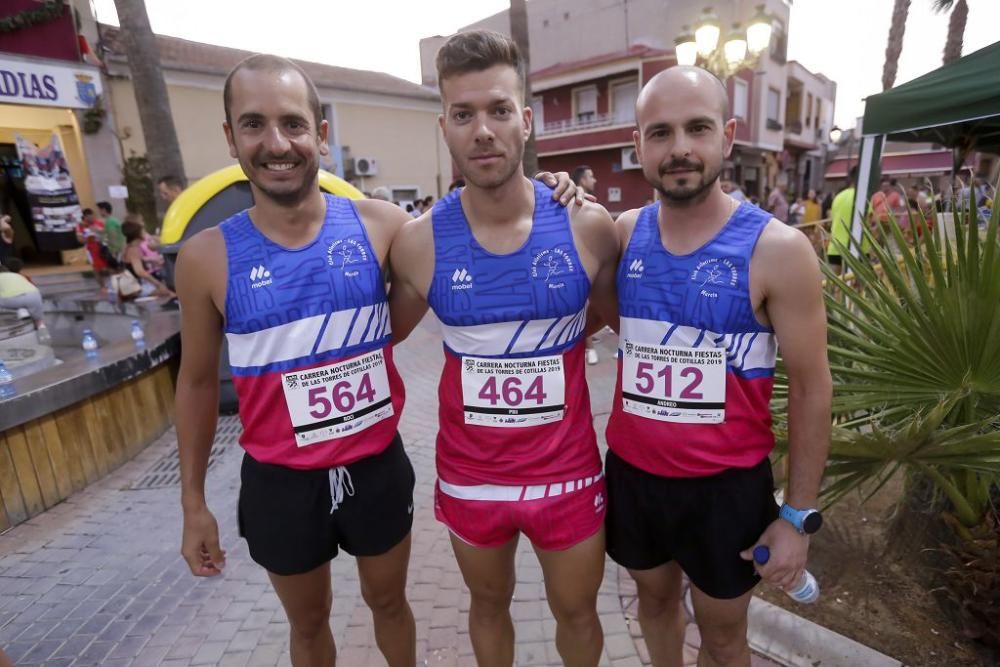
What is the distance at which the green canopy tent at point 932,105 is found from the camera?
425 cm

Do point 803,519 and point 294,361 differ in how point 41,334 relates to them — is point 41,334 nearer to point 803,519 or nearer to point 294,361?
point 294,361

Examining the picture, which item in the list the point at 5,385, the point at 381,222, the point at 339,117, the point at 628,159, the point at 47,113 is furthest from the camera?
the point at 628,159

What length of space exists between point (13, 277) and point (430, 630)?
4.84 metres

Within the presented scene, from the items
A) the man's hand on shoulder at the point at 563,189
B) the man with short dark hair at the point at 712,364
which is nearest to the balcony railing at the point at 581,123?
the man's hand on shoulder at the point at 563,189

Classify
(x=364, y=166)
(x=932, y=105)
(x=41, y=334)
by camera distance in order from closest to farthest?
(x=932, y=105), (x=41, y=334), (x=364, y=166)

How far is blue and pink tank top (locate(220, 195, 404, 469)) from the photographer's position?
1.84m

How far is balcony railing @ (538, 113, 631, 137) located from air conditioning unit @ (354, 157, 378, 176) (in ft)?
32.0

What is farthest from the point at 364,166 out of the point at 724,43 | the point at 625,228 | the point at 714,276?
the point at 714,276

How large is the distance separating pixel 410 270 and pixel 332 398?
51 centimetres

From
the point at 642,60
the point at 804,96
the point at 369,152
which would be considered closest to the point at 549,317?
the point at 369,152

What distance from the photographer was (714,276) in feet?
5.63

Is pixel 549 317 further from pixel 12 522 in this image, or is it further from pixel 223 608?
pixel 12 522

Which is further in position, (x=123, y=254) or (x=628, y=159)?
(x=628, y=159)

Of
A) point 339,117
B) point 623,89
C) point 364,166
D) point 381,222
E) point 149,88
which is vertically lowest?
point 381,222
